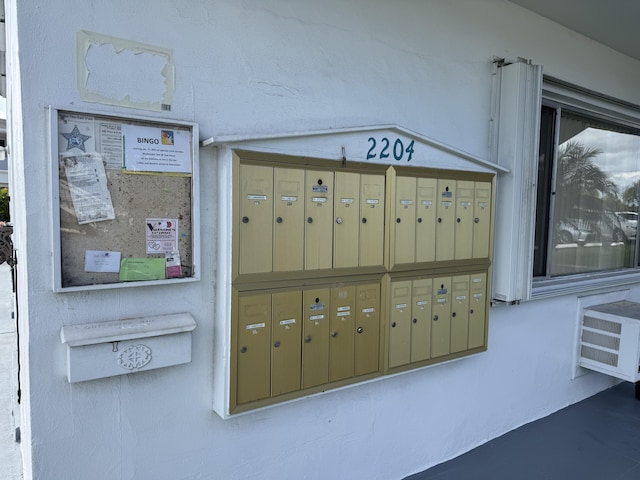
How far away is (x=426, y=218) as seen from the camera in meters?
2.38

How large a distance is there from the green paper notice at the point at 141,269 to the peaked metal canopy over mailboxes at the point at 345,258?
0.25m

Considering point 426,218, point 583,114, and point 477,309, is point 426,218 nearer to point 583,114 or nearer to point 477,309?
point 477,309

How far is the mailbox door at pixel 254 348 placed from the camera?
1.83 metres

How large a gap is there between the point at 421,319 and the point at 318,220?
34.6 inches

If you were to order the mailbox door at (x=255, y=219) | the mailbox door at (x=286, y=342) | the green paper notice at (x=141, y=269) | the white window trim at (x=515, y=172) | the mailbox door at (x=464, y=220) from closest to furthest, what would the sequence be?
1. the green paper notice at (x=141, y=269)
2. the mailbox door at (x=255, y=219)
3. the mailbox door at (x=286, y=342)
4. the mailbox door at (x=464, y=220)
5. the white window trim at (x=515, y=172)

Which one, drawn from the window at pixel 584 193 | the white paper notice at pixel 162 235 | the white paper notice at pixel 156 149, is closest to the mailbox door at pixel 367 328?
the white paper notice at pixel 162 235

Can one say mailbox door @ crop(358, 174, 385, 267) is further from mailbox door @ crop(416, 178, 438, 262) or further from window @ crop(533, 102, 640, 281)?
window @ crop(533, 102, 640, 281)

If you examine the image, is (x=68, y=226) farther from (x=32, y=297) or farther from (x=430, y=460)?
(x=430, y=460)

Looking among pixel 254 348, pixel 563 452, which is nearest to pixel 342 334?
pixel 254 348

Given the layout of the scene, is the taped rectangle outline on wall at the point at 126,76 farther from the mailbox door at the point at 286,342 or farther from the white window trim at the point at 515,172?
the white window trim at the point at 515,172

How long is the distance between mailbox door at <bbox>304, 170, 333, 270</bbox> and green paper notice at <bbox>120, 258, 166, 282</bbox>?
2.02 feet

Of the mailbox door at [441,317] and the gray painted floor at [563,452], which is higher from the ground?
the mailbox door at [441,317]

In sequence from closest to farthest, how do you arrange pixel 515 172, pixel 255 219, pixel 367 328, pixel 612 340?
pixel 255 219, pixel 367 328, pixel 515 172, pixel 612 340

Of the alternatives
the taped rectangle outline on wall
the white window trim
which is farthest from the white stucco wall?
the white window trim
